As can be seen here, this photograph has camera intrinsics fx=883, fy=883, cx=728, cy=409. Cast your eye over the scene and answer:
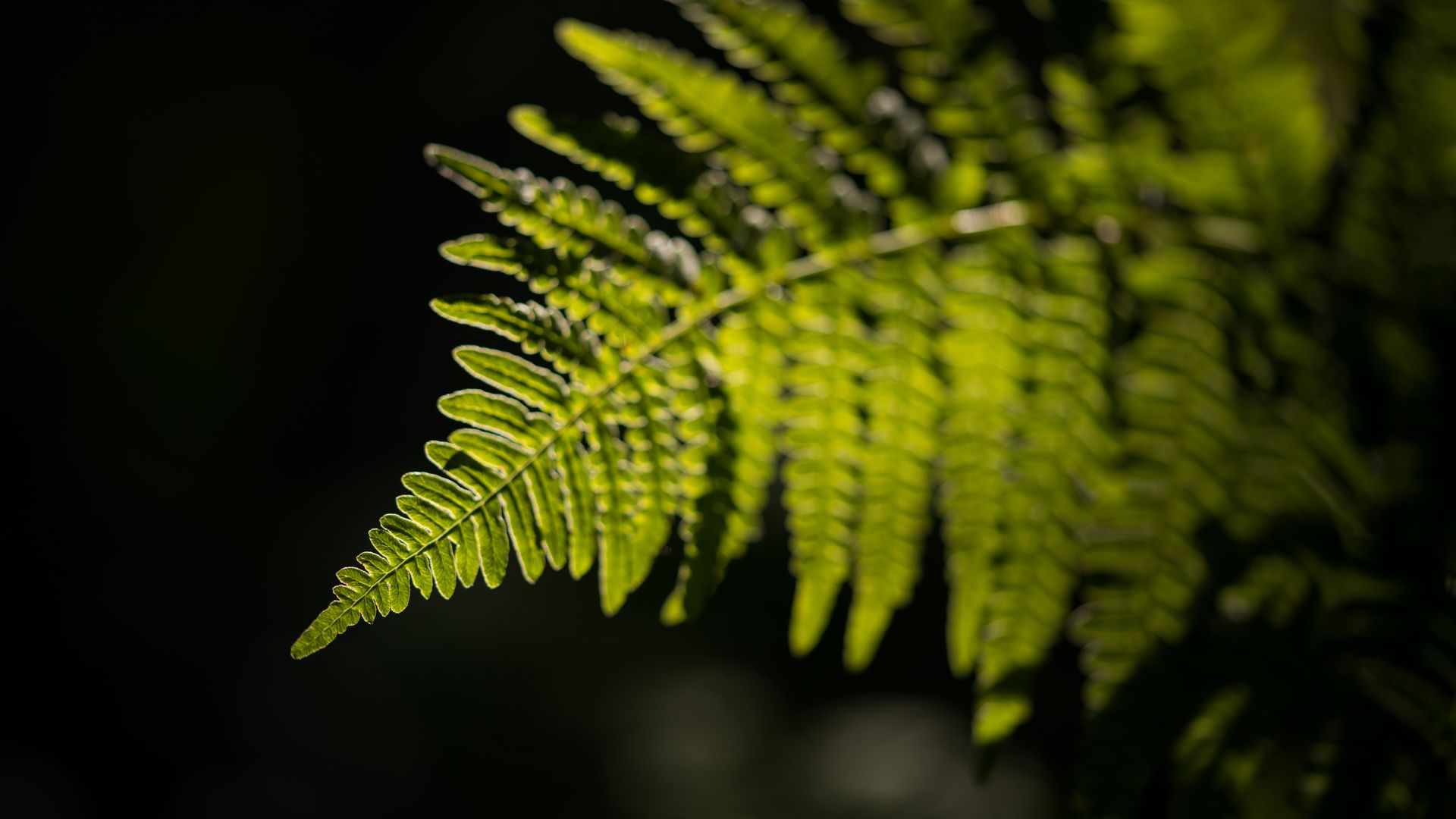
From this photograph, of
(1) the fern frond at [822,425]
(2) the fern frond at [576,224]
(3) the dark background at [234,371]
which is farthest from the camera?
(3) the dark background at [234,371]

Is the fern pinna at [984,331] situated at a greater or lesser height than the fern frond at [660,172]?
lesser

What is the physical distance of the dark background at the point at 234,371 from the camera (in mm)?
3213

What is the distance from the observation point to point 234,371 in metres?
3.72

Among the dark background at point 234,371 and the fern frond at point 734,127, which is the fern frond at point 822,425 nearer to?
the fern frond at point 734,127

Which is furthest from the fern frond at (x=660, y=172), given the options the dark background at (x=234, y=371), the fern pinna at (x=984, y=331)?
the dark background at (x=234, y=371)

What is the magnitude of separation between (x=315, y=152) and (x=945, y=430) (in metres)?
3.78

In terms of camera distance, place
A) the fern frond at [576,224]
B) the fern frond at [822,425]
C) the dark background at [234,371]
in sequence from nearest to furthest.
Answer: the fern frond at [576,224]
the fern frond at [822,425]
the dark background at [234,371]

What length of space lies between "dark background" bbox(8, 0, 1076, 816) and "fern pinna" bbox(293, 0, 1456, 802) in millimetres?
2175

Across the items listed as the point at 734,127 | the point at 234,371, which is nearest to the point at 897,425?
the point at 734,127

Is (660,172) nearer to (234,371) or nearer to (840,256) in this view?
(840,256)

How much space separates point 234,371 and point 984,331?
147 inches

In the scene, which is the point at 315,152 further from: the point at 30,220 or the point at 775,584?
the point at 775,584

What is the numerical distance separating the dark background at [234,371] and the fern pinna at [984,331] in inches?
85.6

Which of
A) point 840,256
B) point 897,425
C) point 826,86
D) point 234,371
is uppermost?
point 826,86
